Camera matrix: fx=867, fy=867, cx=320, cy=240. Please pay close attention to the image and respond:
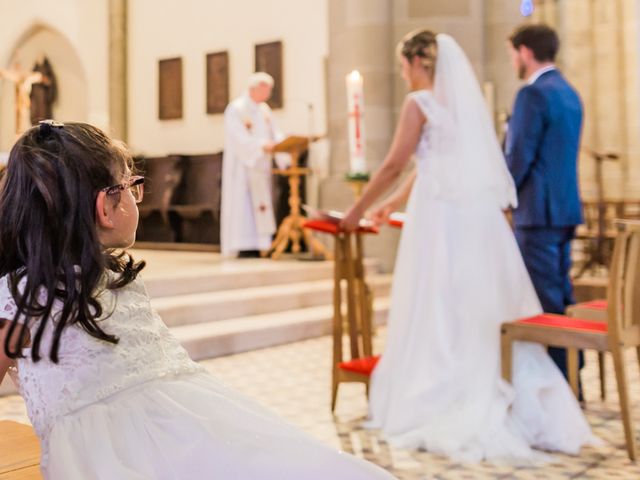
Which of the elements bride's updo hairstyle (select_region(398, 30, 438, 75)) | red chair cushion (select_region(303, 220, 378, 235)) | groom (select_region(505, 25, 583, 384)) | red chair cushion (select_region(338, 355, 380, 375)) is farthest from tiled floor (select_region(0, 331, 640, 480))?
bride's updo hairstyle (select_region(398, 30, 438, 75))

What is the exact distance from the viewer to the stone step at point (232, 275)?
6.53 metres

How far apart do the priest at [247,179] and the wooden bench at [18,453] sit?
23.4 feet

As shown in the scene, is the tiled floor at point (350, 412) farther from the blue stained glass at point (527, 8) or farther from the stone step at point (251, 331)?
the blue stained glass at point (527, 8)

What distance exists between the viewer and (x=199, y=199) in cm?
1142

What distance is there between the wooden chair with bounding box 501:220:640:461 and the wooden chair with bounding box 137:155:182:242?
26.6 feet

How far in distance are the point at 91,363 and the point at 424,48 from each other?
2.81 metres

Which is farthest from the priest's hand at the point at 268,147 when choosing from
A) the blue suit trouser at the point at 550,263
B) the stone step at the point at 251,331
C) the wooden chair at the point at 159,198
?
the blue suit trouser at the point at 550,263

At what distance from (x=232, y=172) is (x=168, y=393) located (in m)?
8.14

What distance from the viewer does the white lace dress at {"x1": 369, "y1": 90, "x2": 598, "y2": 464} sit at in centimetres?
361

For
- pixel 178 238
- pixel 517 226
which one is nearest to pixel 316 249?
pixel 178 238

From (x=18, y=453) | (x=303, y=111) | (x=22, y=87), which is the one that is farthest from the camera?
(x=22, y=87)

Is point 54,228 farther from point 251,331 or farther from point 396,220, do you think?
point 251,331

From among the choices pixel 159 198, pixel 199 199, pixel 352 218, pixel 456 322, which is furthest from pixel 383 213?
pixel 159 198

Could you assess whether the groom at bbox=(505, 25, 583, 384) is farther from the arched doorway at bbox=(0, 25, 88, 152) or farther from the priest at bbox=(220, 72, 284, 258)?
the arched doorway at bbox=(0, 25, 88, 152)
